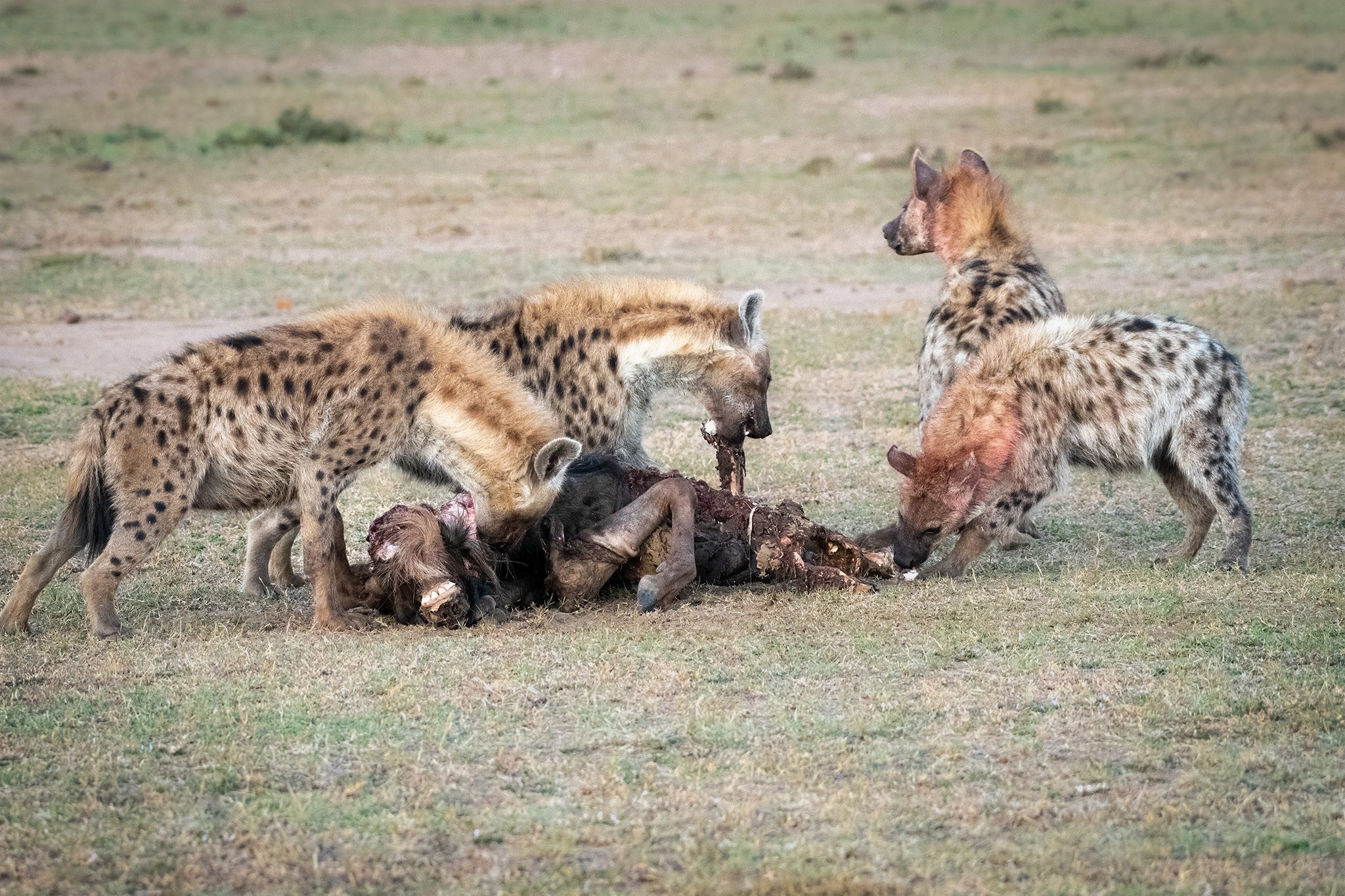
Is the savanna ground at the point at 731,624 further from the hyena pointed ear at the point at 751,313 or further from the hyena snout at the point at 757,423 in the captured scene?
the hyena pointed ear at the point at 751,313

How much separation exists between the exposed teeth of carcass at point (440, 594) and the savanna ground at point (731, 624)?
0.34 ft

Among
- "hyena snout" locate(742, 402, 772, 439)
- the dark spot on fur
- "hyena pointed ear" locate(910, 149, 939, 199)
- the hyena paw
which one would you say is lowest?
the hyena paw

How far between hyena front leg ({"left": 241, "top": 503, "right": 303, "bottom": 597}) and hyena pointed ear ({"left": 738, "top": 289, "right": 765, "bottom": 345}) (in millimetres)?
1598

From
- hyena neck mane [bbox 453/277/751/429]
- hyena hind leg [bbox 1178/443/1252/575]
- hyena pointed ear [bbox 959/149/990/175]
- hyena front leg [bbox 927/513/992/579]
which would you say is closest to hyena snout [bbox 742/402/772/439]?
hyena neck mane [bbox 453/277/751/429]

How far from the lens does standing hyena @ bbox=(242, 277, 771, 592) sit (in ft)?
17.9

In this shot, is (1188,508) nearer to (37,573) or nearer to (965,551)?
(965,551)

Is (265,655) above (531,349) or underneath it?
underneath

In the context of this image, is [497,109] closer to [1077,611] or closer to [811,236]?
[811,236]

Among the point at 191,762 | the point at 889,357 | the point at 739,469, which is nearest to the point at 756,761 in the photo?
the point at 191,762

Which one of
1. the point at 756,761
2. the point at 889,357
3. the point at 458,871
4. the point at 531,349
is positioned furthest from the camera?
the point at 889,357

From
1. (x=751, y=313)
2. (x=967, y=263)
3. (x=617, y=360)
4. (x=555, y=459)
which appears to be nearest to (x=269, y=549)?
(x=555, y=459)

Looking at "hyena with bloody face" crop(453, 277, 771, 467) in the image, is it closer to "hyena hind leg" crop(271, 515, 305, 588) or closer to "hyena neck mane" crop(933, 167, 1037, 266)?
"hyena hind leg" crop(271, 515, 305, 588)

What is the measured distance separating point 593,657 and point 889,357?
4.67m

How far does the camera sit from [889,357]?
8.91 meters
